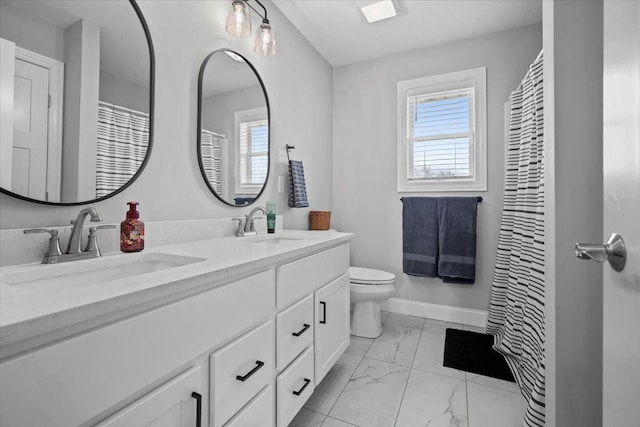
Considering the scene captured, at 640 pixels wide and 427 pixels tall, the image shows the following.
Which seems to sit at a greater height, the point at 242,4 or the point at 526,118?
the point at 242,4

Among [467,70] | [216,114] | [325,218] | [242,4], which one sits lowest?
[325,218]

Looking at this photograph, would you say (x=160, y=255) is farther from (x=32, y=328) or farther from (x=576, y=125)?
(x=576, y=125)

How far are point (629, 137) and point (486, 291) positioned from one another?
2.30 metres

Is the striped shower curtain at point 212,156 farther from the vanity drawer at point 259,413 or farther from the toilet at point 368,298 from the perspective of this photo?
the toilet at point 368,298

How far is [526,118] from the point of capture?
1.82 m

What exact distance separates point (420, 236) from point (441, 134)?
3.07 feet

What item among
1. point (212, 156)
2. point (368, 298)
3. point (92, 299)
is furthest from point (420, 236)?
point (92, 299)

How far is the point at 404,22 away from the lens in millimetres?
2242

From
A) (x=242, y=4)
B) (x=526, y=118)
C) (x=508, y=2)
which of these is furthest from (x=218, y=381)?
(x=508, y=2)

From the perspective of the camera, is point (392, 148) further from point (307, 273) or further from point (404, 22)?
point (307, 273)

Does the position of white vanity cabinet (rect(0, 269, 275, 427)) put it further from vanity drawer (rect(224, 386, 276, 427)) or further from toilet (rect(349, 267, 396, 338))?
toilet (rect(349, 267, 396, 338))

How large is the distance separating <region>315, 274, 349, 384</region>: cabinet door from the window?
0.77 m

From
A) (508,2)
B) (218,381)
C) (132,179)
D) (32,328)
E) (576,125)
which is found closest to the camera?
(32,328)

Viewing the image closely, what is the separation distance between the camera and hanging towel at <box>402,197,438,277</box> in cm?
252
